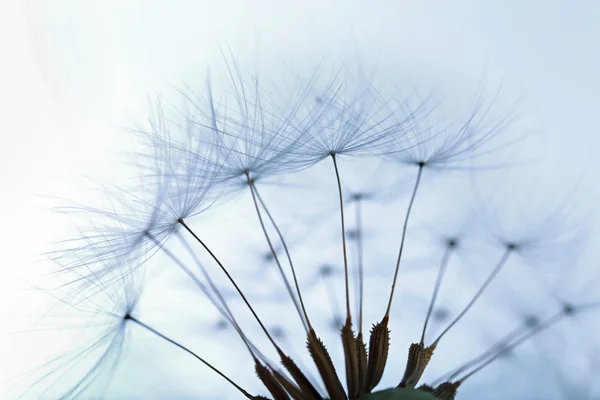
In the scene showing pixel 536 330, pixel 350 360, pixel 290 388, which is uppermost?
pixel 536 330

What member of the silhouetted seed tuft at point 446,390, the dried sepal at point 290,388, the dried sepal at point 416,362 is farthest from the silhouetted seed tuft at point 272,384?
the silhouetted seed tuft at point 446,390

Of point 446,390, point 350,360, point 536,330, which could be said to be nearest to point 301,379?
point 350,360

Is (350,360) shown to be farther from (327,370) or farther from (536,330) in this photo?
(536,330)

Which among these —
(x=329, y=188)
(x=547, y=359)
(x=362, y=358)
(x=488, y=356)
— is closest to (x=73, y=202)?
(x=329, y=188)

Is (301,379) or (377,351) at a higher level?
(377,351)

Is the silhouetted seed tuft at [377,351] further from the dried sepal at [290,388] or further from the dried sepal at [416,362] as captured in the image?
the dried sepal at [290,388]

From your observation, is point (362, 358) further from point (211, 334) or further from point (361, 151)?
point (211, 334)

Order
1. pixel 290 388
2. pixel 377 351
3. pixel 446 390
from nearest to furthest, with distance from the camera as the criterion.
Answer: pixel 290 388 < pixel 377 351 < pixel 446 390
